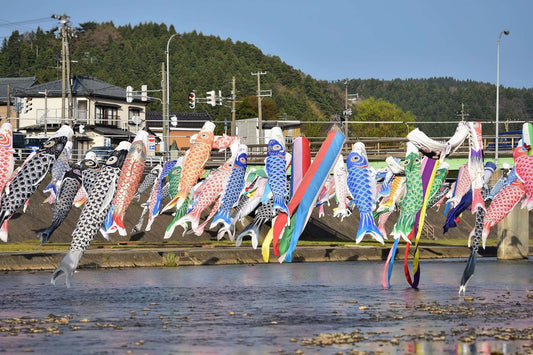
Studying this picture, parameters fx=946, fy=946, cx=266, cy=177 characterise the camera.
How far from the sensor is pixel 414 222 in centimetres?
2408

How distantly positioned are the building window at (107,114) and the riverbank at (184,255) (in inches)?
2266

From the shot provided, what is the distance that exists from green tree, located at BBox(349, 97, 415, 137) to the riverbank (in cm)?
10028

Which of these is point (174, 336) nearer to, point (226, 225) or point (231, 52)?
point (226, 225)

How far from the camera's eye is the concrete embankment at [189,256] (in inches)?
1213

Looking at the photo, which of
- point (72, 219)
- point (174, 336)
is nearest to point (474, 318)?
point (174, 336)

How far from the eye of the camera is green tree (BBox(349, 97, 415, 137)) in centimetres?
14962

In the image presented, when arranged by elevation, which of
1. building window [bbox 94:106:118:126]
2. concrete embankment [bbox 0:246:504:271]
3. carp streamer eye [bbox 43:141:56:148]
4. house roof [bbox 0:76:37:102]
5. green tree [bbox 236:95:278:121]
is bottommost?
concrete embankment [bbox 0:246:504:271]

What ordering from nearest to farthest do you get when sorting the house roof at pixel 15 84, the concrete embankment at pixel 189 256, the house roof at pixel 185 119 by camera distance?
the concrete embankment at pixel 189 256 → the house roof at pixel 15 84 → the house roof at pixel 185 119

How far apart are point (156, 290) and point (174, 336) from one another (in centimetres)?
871

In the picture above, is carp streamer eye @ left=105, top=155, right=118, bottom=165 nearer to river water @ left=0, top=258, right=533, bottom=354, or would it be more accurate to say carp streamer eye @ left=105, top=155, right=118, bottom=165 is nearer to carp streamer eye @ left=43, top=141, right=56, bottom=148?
carp streamer eye @ left=43, top=141, right=56, bottom=148

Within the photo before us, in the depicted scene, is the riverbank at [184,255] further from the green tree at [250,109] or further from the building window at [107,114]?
the green tree at [250,109]

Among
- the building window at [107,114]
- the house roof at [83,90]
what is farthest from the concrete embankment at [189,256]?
the building window at [107,114]

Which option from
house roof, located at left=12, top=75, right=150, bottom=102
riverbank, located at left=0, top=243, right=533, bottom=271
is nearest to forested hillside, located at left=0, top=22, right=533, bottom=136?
house roof, located at left=12, top=75, right=150, bottom=102

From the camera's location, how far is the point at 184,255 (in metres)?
34.3
